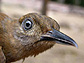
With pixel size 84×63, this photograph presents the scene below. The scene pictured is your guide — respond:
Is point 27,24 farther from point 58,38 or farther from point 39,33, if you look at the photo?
point 58,38

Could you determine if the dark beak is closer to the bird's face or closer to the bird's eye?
the bird's face

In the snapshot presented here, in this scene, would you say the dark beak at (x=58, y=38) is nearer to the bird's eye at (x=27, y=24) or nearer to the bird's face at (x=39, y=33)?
the bird's face at (x=39, y=33)

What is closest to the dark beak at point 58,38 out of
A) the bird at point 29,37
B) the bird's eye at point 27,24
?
the bird at point 29,37

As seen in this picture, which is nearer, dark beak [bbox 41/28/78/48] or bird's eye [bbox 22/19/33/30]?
dark beak [bbox 41/28/78/48]

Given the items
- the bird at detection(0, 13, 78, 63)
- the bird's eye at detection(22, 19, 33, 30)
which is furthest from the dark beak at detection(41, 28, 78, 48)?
the bird's eye at detection(22, 19, 33, 30)

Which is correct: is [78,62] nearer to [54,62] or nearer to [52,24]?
[54,62]

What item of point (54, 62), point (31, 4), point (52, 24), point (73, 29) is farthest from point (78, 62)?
point (31, 4)

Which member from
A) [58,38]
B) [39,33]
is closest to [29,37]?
[39,33]

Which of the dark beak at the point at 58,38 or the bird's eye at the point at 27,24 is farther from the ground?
the bird's eye at the point at 27,24
